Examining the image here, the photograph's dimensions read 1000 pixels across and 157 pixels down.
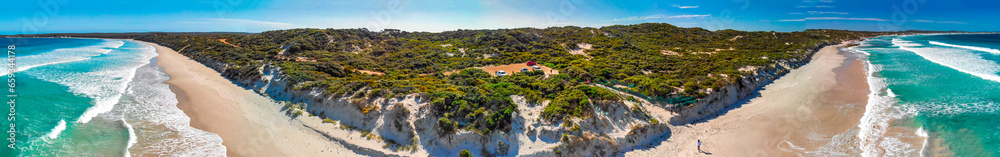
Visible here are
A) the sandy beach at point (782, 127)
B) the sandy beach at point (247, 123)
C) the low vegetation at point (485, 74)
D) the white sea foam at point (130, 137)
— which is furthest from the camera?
the low vegetation at point (485, 74)

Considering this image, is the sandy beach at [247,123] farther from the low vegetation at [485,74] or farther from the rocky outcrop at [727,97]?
the rocky outcrop at [727,97]

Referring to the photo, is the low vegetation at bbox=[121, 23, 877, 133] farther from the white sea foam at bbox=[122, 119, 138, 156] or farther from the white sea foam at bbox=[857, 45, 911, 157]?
the white sea foam at bbox=[122, 119, 138, 156]

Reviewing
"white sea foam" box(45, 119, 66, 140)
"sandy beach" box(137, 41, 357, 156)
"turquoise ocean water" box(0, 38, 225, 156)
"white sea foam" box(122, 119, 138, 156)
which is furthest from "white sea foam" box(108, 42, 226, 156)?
"white sea foam" box(45, 119, 66, 140)

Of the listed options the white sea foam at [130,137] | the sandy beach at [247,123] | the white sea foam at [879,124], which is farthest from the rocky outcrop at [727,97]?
the white sea foam at [130,137]

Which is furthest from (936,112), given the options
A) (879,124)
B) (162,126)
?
(162,126)

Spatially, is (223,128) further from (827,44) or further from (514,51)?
(827,44)

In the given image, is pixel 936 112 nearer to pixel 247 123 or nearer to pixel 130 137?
pixel 247 123
